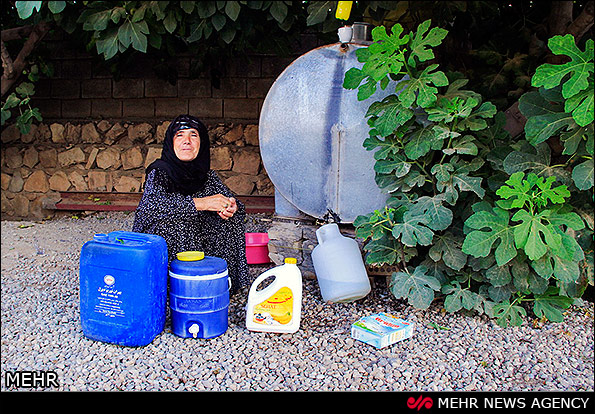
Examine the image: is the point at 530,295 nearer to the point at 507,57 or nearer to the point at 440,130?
the point at 440,130

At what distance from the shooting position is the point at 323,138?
3.01 meters

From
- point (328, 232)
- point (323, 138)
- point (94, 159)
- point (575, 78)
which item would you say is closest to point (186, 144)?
point (323, 138)

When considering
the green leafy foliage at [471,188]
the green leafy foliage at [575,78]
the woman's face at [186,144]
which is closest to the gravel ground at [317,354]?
the green leafy foliage at [471,188]

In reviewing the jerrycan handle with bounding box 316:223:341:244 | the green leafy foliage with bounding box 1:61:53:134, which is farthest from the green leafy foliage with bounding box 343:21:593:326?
the green leafy foliage with bounding box 1:61:53:134

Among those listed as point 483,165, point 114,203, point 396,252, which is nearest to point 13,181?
point 114,203

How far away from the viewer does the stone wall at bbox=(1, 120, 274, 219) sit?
201 inches

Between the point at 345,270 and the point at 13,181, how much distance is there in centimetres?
414

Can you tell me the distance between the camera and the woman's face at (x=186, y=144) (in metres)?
2.70

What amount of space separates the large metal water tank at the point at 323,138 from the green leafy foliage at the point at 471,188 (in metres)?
0.24

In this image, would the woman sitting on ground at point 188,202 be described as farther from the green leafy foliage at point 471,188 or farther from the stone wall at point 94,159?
the stone wall at point 94,159

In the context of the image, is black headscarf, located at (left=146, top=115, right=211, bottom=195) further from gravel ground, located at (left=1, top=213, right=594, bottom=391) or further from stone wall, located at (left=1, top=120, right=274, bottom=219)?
stone wall, located at (left=1, top=120, right=274, bottom=219)

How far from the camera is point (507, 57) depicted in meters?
3.83

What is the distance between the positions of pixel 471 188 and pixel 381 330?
31.2 inches

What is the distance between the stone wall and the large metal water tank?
6.24ft
